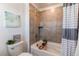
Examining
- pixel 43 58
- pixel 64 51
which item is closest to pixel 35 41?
pixel 43 58

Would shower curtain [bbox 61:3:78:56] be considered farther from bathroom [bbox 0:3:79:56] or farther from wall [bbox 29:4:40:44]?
wall [bbox 29:4:40:44]

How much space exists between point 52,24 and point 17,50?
0.58 metres

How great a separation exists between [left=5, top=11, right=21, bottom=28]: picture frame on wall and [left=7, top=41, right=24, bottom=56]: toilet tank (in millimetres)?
247

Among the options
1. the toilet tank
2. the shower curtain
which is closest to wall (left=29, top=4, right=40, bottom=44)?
the toilet tank

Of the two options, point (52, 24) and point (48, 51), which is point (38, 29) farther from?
point (48, 51)

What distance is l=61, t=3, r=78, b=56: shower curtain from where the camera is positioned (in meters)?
1.25

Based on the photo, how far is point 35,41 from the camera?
4.29ft

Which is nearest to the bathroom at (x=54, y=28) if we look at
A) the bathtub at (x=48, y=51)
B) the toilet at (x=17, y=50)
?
the bathtub at (x=48, y=51)

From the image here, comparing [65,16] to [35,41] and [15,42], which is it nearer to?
[35,41]

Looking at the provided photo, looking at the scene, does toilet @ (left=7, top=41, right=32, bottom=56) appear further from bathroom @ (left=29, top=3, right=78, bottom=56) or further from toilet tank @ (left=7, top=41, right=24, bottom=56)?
bathroom @ (left=29, top=3, right=78, bottom=56)

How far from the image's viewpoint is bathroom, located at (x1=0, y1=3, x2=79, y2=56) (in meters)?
1.25

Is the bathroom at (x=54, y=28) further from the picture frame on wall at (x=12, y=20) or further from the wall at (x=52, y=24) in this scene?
the picture frame on wall at (x=12, y=20)

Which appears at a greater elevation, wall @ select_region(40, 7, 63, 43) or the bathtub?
wall @ select_region(40, 7, 63, 43)

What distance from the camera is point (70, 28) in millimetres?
1272
